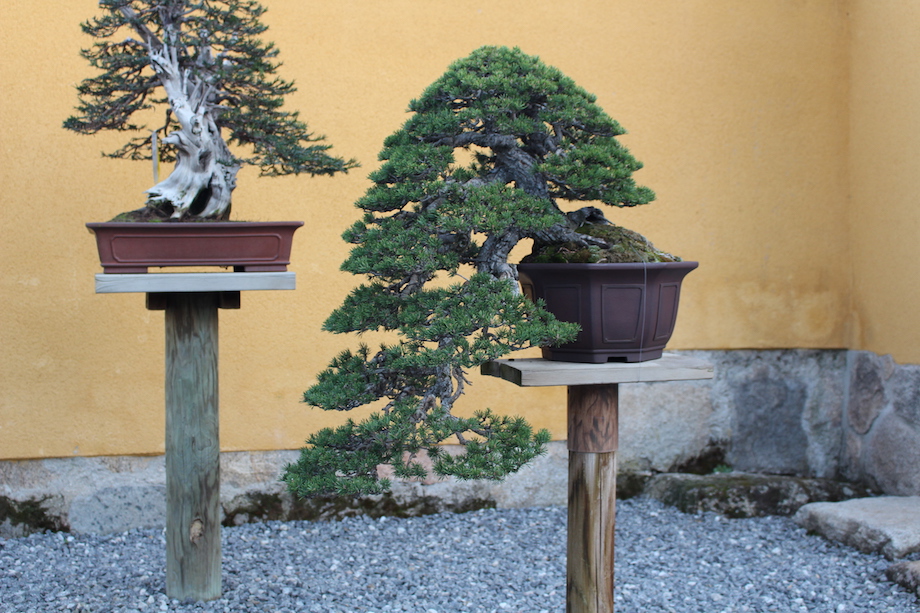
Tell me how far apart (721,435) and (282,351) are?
6.17ft

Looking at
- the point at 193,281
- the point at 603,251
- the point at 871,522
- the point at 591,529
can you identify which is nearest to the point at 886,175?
the point at 871,522

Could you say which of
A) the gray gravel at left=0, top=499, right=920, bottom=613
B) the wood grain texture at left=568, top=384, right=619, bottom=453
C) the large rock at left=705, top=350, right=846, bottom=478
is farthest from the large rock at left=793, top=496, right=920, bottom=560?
the wood grain texture at left=568, top=384, right=619, bottom=453

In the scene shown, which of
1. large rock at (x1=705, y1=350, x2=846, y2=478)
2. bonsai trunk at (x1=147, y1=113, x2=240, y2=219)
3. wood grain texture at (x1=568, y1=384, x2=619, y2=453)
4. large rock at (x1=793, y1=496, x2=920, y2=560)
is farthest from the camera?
large rock at (x1=705, y1=350, x2=846, y2=478)

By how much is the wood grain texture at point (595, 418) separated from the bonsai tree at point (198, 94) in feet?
3.22

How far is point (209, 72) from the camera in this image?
6.89 feet

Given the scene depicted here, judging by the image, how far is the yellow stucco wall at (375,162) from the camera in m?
2.89

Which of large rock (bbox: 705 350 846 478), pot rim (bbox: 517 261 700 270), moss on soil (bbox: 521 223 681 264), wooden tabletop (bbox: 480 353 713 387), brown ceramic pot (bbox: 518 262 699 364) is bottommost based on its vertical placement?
large rock (bbox: 705 350 846 478)

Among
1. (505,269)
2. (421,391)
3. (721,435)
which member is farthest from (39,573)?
(721,435)

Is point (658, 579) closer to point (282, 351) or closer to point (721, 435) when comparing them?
point (721, 435)

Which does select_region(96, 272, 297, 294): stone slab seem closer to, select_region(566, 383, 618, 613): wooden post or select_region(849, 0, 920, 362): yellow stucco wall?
select_region(566, 383, 618, 613): wooden post

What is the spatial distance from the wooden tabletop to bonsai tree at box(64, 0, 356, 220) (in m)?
0.92

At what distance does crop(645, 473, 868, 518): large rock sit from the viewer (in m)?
3.22

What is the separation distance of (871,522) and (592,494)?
5.32 feet

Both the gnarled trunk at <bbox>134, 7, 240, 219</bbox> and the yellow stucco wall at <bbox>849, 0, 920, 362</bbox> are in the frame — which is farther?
the yellow stucco wall at <bbox>849, 0, 920, 362</bbox>
